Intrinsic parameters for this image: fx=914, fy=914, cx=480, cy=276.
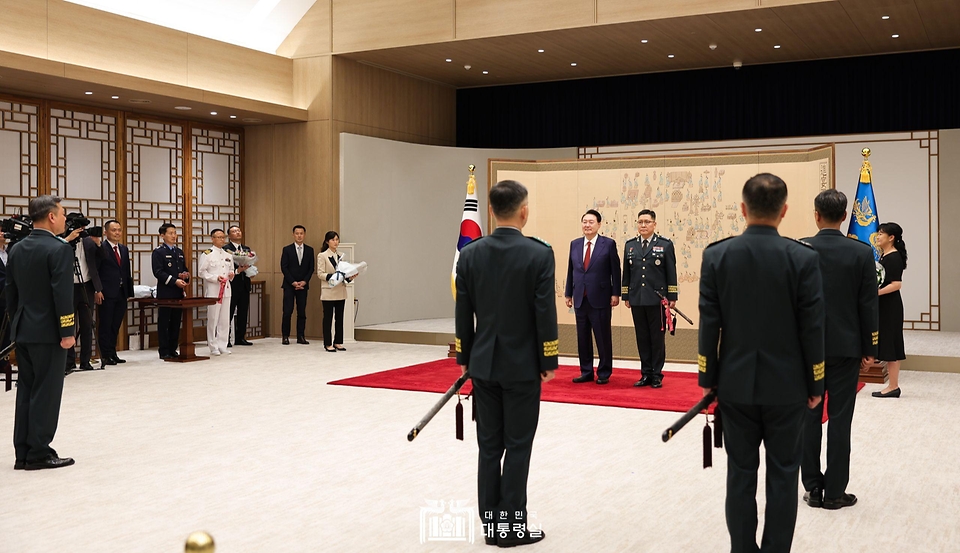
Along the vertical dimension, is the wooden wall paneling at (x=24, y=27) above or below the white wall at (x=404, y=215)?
above

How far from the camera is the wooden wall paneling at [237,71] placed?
10891 millimetres

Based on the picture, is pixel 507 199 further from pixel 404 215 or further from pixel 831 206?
pixel 404 215

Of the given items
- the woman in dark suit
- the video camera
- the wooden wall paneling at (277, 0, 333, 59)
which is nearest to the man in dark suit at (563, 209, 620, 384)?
the woman in dark suit

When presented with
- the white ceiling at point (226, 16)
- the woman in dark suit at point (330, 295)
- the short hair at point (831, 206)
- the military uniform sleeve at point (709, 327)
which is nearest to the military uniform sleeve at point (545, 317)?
the military uniform sleeve at point (709, 327)

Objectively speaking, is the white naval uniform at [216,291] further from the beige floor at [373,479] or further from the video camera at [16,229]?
the beige floor at [373,479]

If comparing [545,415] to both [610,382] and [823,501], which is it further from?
[823,501]

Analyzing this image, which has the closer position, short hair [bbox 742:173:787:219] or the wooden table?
short hair [bbox 742:173:787:219]

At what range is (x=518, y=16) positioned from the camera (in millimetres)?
10852

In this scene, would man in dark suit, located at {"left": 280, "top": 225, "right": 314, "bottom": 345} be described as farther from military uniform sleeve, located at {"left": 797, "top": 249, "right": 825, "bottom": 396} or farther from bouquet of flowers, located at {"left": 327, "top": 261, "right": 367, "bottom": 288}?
military uniform sleeve, located at {"left": 797, "top": 249, "right": 825, "bottom": 396}

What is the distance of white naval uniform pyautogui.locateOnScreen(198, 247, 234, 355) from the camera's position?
1040 centimetres

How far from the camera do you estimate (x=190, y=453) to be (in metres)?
5.36

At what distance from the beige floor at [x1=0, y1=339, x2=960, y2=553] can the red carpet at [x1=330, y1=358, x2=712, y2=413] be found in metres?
0.29

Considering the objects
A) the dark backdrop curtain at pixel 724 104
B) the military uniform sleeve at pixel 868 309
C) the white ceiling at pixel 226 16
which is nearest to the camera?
the military uniform sleeve at pixel 868 309

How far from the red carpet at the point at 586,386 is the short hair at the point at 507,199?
10.9ft
